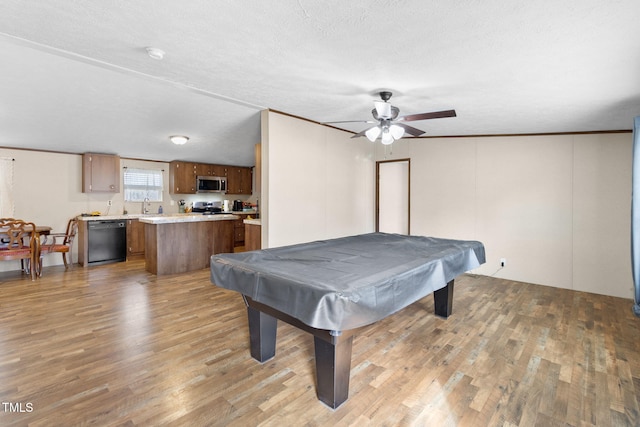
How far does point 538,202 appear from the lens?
15.0 feet

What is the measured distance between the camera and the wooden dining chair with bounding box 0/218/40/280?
14.8ft

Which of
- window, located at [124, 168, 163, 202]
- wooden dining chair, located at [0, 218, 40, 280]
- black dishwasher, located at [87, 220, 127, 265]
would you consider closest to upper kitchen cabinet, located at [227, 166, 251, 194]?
window, located at [124, 168, 163, 202]

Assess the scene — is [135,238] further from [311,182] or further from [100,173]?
[311,182]

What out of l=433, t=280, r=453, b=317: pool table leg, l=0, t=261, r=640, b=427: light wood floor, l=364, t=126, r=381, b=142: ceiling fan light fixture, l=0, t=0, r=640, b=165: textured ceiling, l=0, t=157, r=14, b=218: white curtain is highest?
l=0, t=0, r=640, b=165: textured ceiling

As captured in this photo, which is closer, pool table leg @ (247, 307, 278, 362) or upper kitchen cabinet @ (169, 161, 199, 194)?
pool table leg @ (247, 307, 278, 362)

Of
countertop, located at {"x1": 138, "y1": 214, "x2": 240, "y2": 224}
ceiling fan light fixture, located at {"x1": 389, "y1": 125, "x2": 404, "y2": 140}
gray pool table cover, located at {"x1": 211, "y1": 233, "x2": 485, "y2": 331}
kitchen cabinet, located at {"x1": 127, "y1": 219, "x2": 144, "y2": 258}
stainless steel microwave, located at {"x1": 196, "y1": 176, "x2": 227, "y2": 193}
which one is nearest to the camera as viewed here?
gray pool table cover, located at {"x1": 211, "y1": 233, "x2": 485, "y2": 331}

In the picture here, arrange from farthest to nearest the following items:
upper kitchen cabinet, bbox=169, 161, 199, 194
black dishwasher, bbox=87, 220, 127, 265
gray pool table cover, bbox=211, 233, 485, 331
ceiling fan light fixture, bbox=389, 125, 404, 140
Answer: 1. upper kitchen cabinet, bbox=169, 161, 199, 194
2. black dishwasher, bbox=87, 220, 127, 265
3. ceiling fan light fixture, bbox=389, 125, 404, 140
4. gray pool table cover, bbox=211, 233, 485, 331

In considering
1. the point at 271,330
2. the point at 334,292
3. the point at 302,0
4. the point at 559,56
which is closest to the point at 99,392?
the point at 271,330

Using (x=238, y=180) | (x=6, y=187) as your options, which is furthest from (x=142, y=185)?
(x=238, y=180)

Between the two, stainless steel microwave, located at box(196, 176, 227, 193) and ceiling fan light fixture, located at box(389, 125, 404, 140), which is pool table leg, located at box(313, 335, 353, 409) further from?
stainless steel microwave, located at box(196, 176, 227, 193)

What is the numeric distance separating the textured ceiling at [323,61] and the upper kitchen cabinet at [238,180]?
3.25 meters

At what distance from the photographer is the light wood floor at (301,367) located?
1806 millimetres

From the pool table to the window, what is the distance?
5.42 meters

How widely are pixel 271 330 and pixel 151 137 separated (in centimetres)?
455
